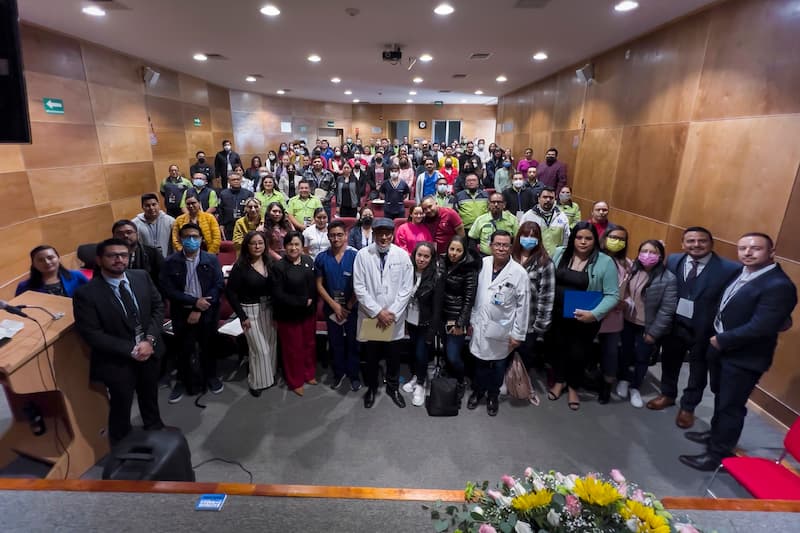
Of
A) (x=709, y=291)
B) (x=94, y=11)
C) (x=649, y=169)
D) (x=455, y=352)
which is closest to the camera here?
(x=709, y=291)

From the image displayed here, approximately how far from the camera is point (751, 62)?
13.0 ft

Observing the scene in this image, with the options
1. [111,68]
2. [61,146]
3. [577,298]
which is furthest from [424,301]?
[111,68]

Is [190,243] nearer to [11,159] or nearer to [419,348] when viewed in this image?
[419,348]

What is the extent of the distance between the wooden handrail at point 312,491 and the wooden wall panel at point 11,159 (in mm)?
5443

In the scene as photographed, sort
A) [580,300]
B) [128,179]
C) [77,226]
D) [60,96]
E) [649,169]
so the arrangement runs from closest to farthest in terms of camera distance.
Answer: [580,300], [649,169], [60,96], [77,226], [128,179]

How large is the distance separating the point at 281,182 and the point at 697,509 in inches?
335

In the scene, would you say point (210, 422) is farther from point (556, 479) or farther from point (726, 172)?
point (726, 172)

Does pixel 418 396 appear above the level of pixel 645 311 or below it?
below

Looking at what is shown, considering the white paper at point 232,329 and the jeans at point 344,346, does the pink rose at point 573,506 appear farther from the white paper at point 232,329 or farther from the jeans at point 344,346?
the white paper at point 232,329

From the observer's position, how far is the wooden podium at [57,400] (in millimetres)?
2434

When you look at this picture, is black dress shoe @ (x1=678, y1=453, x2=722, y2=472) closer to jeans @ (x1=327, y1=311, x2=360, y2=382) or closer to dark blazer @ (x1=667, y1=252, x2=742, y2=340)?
dark blazer @ (x1=667, y1=252, x2=742, y2=340)

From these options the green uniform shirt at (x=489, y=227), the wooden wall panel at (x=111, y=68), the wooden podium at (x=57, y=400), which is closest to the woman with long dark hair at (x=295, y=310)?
the wooden podium at (x=57, y=400)

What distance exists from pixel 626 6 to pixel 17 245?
8.47 m

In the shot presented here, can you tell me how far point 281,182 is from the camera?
8625 millimetres
